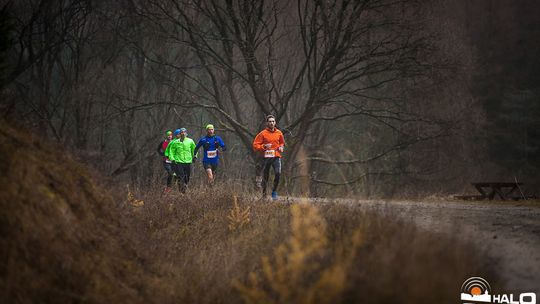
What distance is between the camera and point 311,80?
25453 millimetres

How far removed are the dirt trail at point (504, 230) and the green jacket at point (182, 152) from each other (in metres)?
7.10

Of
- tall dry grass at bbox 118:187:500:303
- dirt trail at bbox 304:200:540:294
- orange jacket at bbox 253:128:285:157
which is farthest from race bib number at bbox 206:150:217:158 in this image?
dirt trail at bbox 304:200:540:294

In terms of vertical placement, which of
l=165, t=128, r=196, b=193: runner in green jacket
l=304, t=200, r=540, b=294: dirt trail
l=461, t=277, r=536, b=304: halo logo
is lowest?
l=461, t=277, r=536, b=304: halo logo

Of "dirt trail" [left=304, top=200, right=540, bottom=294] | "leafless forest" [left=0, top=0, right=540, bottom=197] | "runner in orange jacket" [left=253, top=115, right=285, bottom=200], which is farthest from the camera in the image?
"leafless forest" [left=0, top=0, right=540, bottom=197]

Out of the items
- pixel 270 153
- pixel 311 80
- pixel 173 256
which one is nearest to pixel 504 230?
pixel 173 256

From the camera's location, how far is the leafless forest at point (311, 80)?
1952cm

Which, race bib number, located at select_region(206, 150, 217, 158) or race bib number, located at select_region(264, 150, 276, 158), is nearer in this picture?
race bib number, located at select_region(264, 150, 276, 158)

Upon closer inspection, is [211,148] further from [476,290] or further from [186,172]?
[476,290]

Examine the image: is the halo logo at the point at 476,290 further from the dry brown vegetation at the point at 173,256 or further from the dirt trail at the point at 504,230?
the dirt trail at the point at 504,230

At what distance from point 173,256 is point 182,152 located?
786 centimetres

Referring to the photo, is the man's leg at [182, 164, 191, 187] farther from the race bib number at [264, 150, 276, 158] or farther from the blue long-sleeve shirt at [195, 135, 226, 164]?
the race bib number at [264, 150, 276, 158]

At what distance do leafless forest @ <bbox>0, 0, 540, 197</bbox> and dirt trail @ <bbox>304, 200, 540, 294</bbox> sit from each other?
4721 mm

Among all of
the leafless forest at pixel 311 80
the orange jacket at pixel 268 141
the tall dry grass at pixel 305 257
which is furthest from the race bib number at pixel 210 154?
the tall dry grass at pixel 305 257

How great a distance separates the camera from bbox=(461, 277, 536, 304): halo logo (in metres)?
5.44
